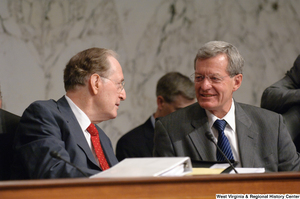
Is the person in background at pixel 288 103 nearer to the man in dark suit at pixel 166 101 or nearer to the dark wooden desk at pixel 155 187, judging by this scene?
the man in dark suit at pixel 166 101

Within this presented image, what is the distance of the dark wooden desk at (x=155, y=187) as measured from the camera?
4.51ft

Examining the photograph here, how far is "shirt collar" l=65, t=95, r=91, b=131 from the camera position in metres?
2.51

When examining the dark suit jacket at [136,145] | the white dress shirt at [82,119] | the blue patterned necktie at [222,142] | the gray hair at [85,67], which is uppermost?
the gray hair at [85,67]

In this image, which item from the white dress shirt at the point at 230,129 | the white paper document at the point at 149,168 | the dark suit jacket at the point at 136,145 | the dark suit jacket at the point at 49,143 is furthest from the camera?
the dark suit jacket at the point at 136,145

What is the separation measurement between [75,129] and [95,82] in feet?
1.24

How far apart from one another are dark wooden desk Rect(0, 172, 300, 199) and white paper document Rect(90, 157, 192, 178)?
94 mm

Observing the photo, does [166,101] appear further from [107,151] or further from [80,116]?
[80,116]

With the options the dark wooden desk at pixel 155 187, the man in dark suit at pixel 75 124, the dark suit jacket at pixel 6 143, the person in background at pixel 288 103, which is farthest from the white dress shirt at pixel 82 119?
the person in background at pixel 288 103

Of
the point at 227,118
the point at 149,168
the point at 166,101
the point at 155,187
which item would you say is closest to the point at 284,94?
the point at 227,118

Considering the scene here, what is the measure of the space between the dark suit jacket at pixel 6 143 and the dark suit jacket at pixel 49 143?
0.10m

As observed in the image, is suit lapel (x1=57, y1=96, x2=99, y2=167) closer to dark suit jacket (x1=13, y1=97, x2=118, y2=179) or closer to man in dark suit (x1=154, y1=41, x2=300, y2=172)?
dark suit jacket (x1=13, y1=97, x2=118, y2=179)

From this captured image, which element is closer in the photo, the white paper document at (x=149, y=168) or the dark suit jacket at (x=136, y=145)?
the white paper document at (x=149, y=168)

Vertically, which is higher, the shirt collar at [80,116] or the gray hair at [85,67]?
the gray hair at [85,67]

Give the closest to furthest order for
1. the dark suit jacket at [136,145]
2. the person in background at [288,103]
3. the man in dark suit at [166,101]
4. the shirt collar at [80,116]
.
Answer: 1. the shirt collar at [80,116]
2. the person in background at [288,103]
3. the dark suit jacket at [136,145]
4. the man in dark suit at [166,101]
